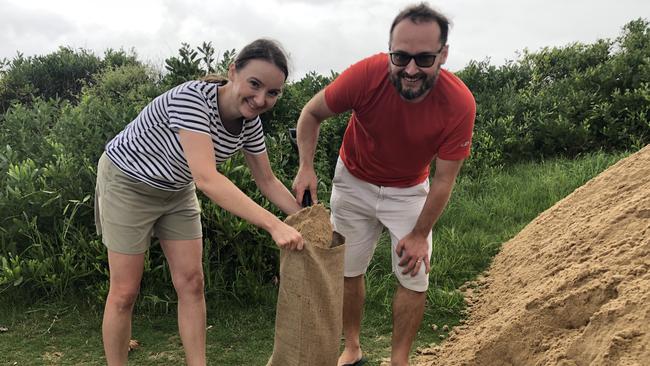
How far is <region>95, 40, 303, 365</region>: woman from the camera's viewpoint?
2.40 m

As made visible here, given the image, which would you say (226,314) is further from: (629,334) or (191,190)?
(629,334)

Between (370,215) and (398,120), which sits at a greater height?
(398,120)

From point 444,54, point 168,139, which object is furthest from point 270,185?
point 444,54

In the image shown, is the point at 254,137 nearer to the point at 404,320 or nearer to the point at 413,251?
the point at 413,251

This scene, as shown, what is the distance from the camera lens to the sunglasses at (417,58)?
2.76 meters

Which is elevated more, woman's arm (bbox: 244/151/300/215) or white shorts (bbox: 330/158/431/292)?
woman's arm (bbox: 244/151/300/215)

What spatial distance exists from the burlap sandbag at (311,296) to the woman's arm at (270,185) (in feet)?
1.08

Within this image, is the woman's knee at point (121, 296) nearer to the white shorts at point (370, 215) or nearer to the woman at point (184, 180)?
the woman at point (184, 180)

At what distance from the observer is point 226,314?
4.16m

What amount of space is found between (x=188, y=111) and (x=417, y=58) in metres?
1.08

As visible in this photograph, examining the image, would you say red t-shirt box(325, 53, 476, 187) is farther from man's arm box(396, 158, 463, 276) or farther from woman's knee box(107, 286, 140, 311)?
woman's knee box(107, 286, 140, 311)

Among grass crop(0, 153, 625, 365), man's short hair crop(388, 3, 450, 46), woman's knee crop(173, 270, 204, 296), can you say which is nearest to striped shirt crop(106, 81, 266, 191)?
woman's knee crop(173, 270, 204, 296)

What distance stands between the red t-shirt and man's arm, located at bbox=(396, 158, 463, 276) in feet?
0.24

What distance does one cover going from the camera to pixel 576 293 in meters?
2.81
